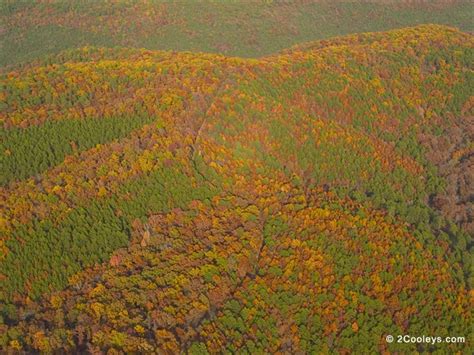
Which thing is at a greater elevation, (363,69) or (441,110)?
(363,69)

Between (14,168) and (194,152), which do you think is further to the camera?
(194,152)

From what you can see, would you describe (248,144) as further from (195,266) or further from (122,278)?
(122,278)

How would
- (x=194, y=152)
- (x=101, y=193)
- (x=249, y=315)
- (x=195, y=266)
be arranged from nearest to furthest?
(x=249, y=315) < (x=195, y=266) < (x=101, y=193) < (x=194, y=152)

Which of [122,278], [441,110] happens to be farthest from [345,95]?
[122,278]

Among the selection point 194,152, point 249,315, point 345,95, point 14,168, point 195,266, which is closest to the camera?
point 249,315

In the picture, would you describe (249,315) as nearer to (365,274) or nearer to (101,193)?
(365,274)

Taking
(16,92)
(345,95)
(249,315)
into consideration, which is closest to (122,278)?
(249,315)

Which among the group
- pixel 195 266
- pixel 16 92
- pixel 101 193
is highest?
pixel 16 92
